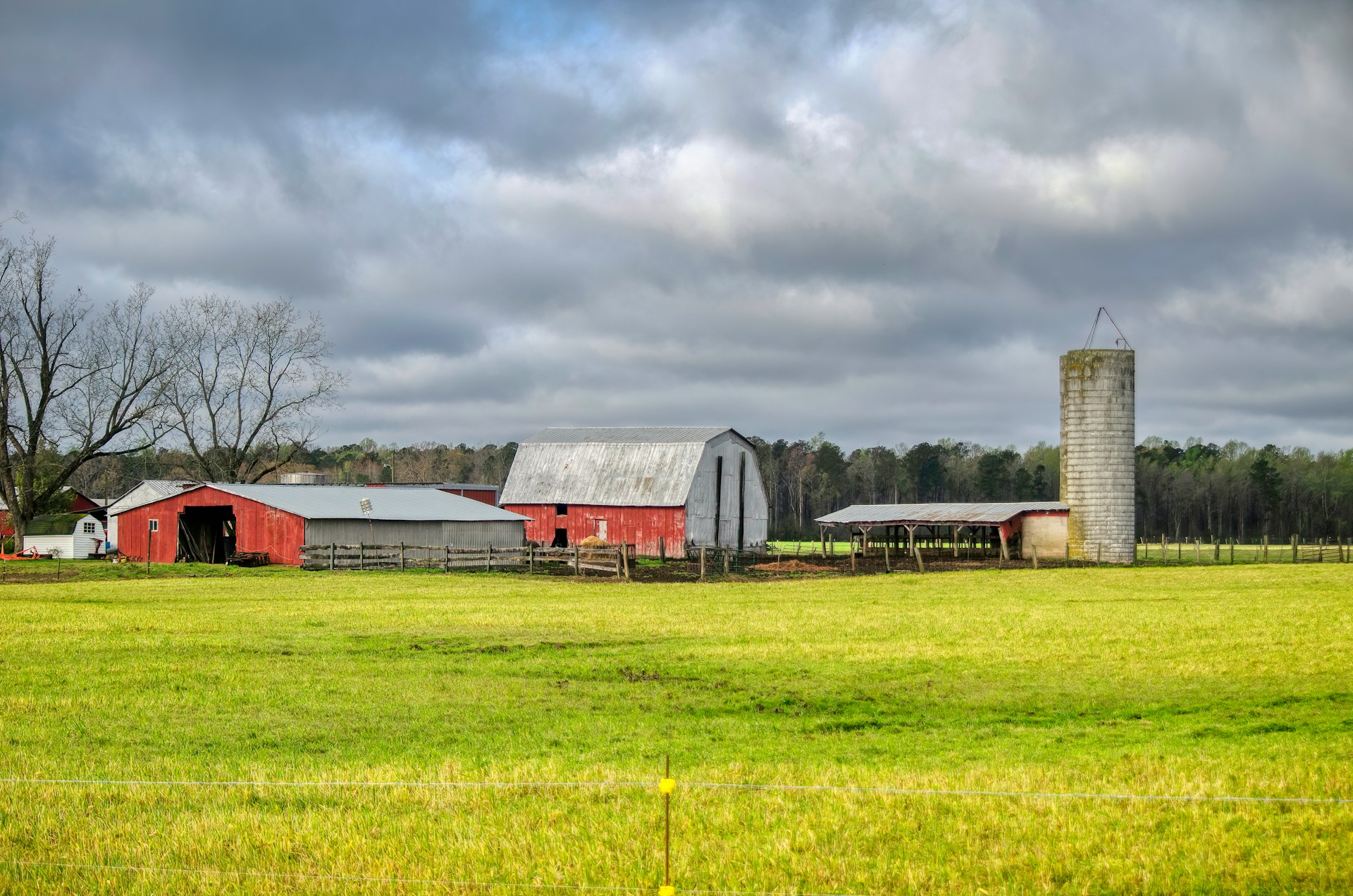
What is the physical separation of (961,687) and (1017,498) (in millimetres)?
130074

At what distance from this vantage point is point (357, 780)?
1102 cm

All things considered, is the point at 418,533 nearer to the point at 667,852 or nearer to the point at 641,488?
the point at 641,488

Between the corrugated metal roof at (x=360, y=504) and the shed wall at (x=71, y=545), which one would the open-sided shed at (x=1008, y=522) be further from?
the shed wall at (x=71, y=545)

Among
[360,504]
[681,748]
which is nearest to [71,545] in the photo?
[360,504]

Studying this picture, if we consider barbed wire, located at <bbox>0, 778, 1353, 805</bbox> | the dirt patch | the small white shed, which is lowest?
the dirt patch

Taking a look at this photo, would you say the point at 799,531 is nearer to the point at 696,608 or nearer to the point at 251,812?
the point at 696,608

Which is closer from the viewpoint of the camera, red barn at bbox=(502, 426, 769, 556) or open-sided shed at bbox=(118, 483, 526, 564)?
open-sided shed at bbox=(118, 483, 526, 564)

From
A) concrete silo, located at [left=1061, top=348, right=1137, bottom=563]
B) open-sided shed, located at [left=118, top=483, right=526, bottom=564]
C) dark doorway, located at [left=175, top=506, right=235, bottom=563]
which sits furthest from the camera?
concrete silo, located at [left=1061, top=348, right=1137, bottom=563]

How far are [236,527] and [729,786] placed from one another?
49263 millimetres

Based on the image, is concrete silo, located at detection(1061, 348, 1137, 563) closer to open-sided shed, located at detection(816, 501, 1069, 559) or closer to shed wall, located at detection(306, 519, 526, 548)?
open-sided shed, located at detection(816, 501, 1069, 559)

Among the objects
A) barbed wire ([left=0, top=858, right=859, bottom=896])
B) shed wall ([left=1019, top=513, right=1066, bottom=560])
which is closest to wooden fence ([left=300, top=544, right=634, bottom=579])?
shed wall ([left=1019, top=513, right=1066, bottom=560])

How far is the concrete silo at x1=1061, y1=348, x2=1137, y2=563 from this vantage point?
62.2 m

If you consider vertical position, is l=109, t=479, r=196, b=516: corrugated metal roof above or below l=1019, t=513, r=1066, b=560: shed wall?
above

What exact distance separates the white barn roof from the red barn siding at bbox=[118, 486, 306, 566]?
20.6m
